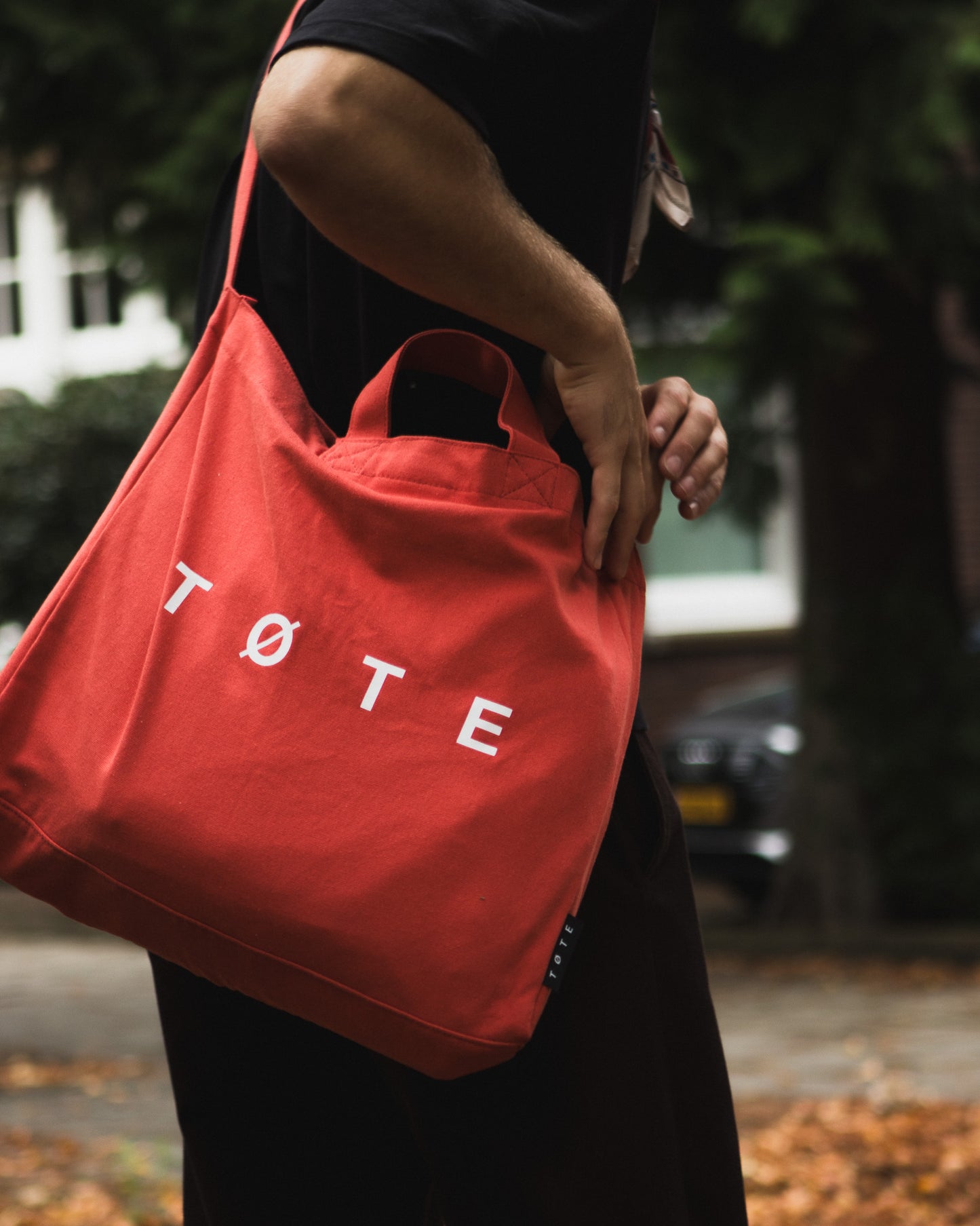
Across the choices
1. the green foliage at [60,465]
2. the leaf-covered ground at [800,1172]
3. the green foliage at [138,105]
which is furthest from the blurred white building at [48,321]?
the leaf-covered ground at [800,1172]

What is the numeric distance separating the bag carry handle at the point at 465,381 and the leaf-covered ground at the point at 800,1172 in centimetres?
285

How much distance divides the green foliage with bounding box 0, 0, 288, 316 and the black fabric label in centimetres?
475

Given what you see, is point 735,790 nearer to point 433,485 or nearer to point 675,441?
point 675,441

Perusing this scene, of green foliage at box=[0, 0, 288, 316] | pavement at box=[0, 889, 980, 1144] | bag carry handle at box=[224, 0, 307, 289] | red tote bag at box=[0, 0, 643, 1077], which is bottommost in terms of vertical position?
pavement at box=[0, 889, 980, 1144]

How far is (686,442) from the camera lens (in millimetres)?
1418

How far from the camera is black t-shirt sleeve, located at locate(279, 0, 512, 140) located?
116 centimetres

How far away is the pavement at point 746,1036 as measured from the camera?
488cm

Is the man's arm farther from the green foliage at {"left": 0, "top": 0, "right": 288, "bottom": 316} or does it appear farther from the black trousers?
the green foliage at {"left": 0, "top": 0, "right": 288, "bottom": 316}

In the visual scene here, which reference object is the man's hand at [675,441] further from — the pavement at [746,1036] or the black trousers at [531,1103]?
the pavement at [746,1036]

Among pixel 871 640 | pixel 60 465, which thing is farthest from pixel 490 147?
pixel 60 465

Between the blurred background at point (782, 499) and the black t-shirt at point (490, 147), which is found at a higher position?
the black t-shirt at point (490, 147)

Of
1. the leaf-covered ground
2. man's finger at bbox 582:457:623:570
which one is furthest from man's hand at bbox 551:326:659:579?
the leaf-covered ground

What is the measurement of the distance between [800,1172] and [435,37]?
11.6 ft

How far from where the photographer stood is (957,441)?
525 inches
